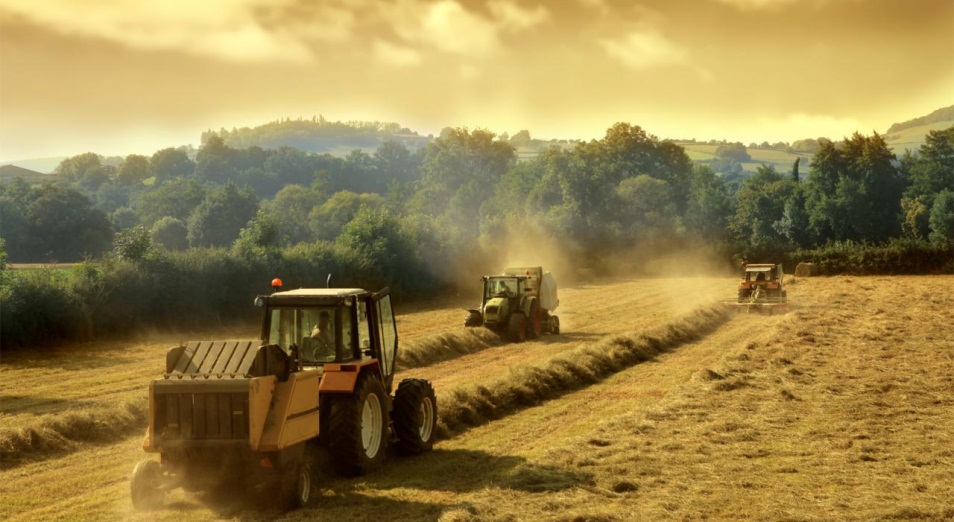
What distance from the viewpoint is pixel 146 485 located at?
1003cm

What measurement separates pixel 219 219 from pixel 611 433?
186 ft

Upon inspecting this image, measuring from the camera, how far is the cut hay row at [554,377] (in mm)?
14977

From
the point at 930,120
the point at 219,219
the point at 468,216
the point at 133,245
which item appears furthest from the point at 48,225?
the point at 930,120

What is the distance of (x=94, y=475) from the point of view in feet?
39.4

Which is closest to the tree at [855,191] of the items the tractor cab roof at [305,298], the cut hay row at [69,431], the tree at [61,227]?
the tree at [61,227]

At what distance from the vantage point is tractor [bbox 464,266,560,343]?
2702 cm

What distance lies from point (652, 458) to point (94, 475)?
21.8 ft

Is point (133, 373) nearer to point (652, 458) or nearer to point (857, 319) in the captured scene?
point (652, 458)

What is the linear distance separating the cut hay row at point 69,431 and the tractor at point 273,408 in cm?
385

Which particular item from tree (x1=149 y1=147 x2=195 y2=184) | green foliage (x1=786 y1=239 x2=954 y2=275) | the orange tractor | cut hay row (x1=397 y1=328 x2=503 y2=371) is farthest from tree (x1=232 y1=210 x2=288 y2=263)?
tree (x1=149 y1=147 x2=195 y2=184)

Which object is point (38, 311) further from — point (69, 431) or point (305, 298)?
point (305, 298)

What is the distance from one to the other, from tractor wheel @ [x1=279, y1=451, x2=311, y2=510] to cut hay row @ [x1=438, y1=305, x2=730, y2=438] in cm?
393

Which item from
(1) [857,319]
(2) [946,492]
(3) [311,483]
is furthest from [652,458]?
(1) [857,319]

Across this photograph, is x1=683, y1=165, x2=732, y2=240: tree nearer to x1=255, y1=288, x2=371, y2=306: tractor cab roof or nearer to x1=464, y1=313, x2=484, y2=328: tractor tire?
x1=464, y1=313, x2=484, y2=328: tractor tire
